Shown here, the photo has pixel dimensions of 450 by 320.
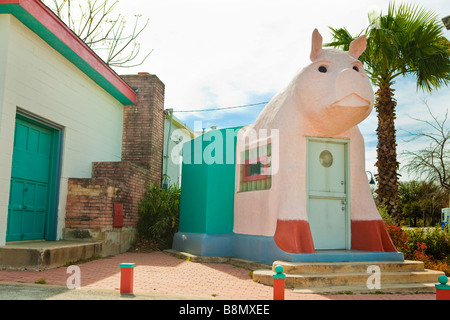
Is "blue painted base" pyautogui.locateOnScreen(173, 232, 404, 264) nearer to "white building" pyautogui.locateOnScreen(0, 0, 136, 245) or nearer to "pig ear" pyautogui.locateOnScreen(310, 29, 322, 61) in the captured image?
"white building" pyautogui.locateOnScreen(0, 0, 136, 245)

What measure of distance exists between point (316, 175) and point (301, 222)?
1120 millimetres

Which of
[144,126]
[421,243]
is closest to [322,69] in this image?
[421,243]

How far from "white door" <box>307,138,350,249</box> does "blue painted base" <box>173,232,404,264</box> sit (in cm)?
34

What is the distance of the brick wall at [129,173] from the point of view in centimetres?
904

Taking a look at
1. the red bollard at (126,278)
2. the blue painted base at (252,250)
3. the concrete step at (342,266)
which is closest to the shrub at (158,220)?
the blue painted base at (252,250)

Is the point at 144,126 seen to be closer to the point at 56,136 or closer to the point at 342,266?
the point at 56,136

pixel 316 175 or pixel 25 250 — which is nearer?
pixel 25 250

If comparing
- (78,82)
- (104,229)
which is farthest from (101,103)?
(104,229)

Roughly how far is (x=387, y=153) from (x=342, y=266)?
5996 millimetres

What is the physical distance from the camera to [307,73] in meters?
7.51

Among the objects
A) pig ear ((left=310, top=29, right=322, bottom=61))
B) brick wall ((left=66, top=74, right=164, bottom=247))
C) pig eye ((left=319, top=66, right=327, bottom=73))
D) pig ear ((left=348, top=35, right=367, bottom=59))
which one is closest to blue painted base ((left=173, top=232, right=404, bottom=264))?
brick wall ((left=66, top=74, right=164, bottom=247))

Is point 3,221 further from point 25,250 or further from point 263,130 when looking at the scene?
point 263,130

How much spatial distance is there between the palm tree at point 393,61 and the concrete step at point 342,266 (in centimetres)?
441
